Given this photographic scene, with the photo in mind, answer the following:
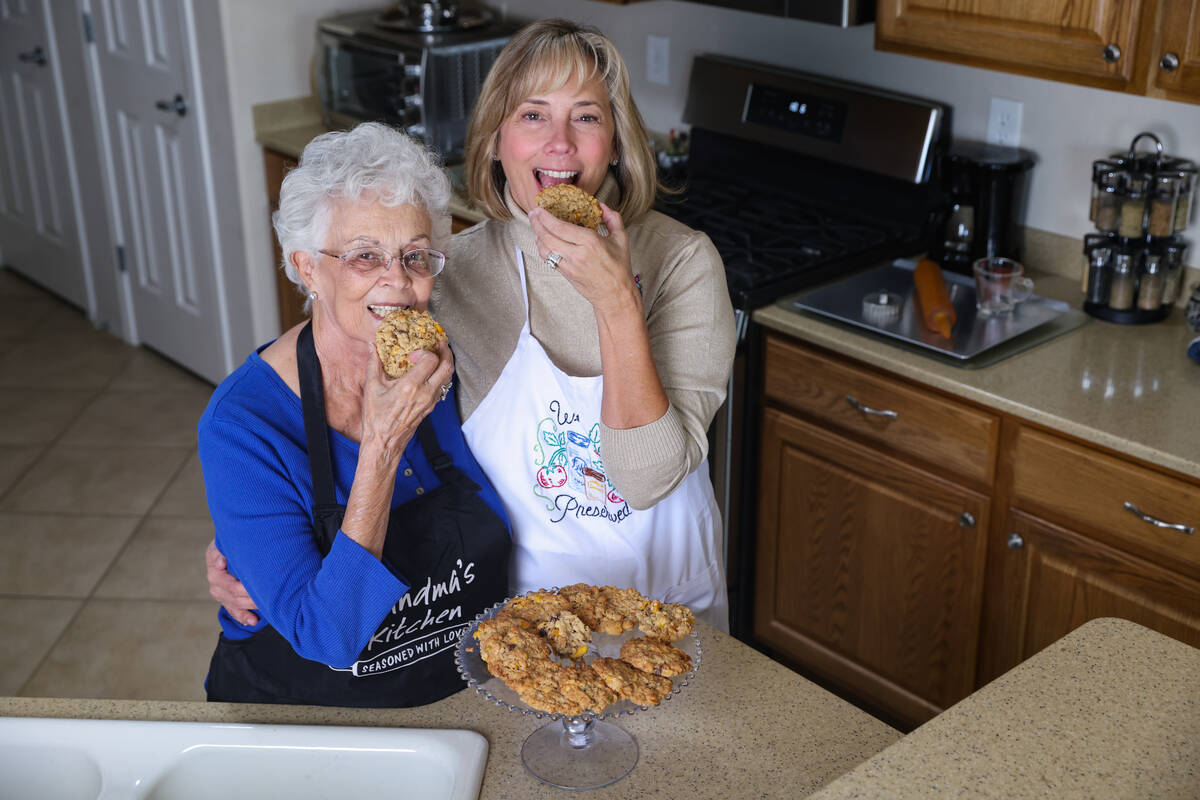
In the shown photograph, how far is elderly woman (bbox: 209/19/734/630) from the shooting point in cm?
155

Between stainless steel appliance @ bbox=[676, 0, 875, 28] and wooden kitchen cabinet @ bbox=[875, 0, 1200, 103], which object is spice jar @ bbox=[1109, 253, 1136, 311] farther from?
stainless steel appliance @ bbox=[676, 0, 875, 28]

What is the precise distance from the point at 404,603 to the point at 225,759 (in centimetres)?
26

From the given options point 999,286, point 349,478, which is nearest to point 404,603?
point 349,478

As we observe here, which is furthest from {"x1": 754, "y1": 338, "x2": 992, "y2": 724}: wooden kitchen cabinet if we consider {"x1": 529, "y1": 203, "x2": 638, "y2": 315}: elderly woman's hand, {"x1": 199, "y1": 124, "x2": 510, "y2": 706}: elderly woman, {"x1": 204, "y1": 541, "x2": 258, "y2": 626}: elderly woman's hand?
{"x1": 204, "y1": 541, "x2": 258, "y2": 626}: elderly woman's hand

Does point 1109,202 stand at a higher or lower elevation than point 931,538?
higher

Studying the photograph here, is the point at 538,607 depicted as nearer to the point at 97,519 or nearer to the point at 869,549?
the point at 869,549

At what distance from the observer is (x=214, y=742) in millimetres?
1228

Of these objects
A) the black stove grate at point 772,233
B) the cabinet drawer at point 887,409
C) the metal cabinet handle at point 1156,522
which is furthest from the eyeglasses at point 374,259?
the metal cabinet handle at point 1156,522

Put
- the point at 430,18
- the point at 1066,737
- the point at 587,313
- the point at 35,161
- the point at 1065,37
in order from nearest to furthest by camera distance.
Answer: the point at 1066,737 < the point at 587,313 < the point at 1065,37 < the point at 430,18 < the point at 35,161

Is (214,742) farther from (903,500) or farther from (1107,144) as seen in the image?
(1107,144)

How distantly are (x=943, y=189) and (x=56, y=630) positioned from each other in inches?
89.0

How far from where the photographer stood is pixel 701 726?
1.25m

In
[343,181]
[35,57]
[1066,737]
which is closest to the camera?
[1066,737]

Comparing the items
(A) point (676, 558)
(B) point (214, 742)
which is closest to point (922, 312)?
(A) point (676, 558)
